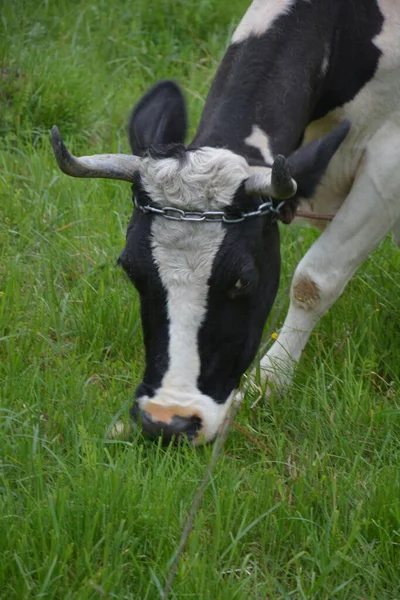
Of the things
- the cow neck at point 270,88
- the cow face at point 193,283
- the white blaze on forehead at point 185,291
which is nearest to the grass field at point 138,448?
the cow face at point 193,283

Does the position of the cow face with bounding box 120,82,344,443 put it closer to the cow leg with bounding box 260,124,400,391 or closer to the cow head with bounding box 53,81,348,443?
the cow head with bounding box 53,81,348,443

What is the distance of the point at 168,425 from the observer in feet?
11.8

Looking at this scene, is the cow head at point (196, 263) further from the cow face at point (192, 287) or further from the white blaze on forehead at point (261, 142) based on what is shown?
the white blaze on forehead at point (261, 142)

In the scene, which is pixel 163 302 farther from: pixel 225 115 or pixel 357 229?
pixel 357 229

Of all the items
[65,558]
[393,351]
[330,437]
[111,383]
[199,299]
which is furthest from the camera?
[393,351]

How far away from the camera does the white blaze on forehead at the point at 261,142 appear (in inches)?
159

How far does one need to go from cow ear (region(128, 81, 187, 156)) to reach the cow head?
195 mm

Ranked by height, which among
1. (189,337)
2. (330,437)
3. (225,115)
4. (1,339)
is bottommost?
(1,339)

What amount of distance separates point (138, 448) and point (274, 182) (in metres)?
1.01

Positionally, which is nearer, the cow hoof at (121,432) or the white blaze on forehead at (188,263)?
the white blaze on forehead at (188,263)

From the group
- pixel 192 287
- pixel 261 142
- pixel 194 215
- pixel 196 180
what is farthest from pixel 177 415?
pixel 261 142

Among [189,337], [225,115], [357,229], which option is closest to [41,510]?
[189,337]

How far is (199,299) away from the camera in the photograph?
3.68 m

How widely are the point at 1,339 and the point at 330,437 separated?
56.9 inches
